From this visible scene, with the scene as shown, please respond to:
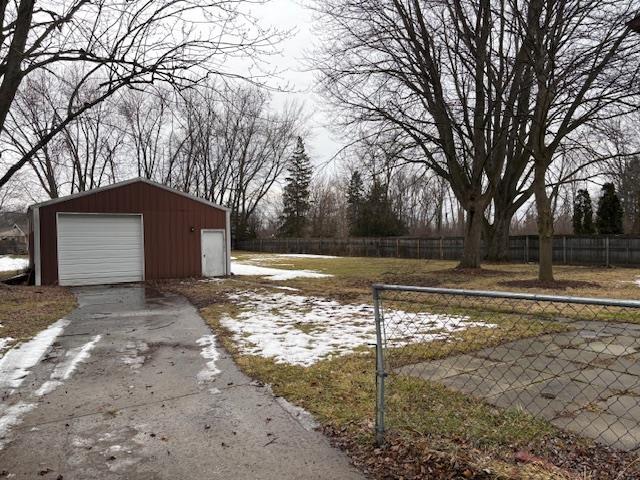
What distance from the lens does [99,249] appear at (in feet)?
51.9

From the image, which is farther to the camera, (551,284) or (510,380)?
(551,284)

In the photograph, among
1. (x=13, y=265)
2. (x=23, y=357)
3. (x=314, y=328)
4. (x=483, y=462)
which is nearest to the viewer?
(x=483, y=462)

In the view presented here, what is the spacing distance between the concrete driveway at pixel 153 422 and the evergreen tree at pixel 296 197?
4196 centimetres

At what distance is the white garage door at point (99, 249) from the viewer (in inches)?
602

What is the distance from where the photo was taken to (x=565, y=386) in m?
4.24

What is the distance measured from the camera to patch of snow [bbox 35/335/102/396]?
4.71 m

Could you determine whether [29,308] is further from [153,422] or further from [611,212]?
[611,212]

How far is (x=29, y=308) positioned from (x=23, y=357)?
473 centimetres

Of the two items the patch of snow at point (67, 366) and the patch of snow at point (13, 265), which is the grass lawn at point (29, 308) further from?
the patch of snow at point (13, 265)

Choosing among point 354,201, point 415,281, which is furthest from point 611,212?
point 354,201

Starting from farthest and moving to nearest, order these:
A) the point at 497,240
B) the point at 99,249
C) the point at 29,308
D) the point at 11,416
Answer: the point at 497,240 → the point at 99,249 → the point at 29,308 → the point at 11,416

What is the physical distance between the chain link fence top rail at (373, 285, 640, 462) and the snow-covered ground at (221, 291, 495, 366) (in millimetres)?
289

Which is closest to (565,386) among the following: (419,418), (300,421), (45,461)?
(419,418)

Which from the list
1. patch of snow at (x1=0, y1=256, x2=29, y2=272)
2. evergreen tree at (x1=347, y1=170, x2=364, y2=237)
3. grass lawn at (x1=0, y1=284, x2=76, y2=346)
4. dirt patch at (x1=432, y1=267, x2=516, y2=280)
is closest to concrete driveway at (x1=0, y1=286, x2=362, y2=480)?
grass lawn at (x1=0, y1=284, x2=76, y2=346)
